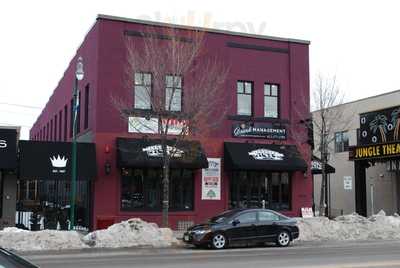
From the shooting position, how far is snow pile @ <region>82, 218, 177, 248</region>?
69.4ft

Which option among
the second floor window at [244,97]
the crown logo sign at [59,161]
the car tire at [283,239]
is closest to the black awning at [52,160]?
the crown logo sign at [59,161]

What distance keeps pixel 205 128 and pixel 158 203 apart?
408cm

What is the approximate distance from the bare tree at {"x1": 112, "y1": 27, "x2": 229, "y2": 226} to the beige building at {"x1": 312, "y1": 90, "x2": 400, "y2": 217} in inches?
332

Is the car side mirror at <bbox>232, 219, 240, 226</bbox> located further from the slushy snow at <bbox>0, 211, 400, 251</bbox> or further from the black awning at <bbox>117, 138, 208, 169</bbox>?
the black awning at <bbox>117, 138, 208, 169</bbox>

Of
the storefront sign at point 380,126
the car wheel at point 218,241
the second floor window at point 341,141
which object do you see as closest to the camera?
the car wheel at point 218,241

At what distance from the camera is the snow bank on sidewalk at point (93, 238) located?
19922 millimetres

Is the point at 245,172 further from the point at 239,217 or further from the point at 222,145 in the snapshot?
the point at 239,217

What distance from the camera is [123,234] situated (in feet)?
70.8

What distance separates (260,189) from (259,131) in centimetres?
287

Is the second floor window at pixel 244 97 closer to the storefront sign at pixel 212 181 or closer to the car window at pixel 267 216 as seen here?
the storefront sign at pixel 212 181

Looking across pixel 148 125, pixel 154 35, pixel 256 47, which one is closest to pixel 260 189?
pixel 148 125

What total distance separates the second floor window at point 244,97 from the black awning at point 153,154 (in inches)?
144

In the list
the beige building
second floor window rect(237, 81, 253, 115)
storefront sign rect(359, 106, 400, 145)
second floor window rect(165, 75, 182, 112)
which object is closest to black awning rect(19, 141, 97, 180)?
second floor window rect(165, 75, 182, 112)

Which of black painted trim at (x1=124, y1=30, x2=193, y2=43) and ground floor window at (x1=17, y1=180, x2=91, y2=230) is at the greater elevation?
black painted trim at (x1=124, y1=30, x2=193, y2=43)
